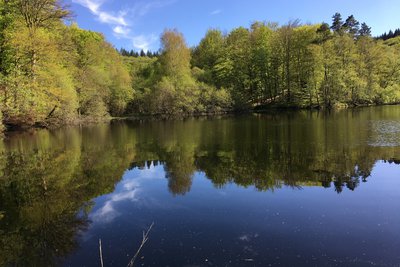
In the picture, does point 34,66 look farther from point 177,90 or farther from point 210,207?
point 210,207

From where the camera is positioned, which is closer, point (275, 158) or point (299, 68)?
point (275, 158)

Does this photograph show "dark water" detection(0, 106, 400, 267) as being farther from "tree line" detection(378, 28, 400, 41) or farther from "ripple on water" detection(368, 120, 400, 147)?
"tree line" detection(378, 28, 400, 41)

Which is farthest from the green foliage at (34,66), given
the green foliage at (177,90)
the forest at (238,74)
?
the green foliage at (177,90)

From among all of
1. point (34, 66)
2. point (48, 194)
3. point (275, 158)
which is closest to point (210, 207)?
point (48, 194)

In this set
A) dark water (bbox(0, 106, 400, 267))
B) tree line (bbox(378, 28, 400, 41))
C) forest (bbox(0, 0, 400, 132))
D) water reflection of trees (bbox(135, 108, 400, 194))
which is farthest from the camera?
tree line (bbox(378, 28, 400, 41))

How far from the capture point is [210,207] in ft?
29.1

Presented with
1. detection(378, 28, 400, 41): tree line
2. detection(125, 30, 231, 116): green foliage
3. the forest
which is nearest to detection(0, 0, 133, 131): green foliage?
the forest

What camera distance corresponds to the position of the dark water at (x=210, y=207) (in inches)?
243

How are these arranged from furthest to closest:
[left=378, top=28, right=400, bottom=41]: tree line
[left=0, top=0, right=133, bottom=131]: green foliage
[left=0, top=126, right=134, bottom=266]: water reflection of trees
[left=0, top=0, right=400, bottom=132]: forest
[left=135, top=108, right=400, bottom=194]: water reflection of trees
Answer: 1. [left=378, top=28, right=400, bottom=41]: tree line
2. [left=0, top=0, right=400, bottom=132]: forest
3. [left=0, top=0, right=133, bottom=131]: green foliage
4. [left=135, top=108, right=400, bottom=194]: water reflection of trees
5. [left=0, top=126, right=134, bottom=266]: water reflection of trees

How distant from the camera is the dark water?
243 inches

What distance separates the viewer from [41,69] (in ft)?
105

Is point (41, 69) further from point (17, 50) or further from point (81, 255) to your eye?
point (81, 255)

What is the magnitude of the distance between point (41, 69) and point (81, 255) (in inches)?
1211

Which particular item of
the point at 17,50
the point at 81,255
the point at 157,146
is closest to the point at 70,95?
the point at 17,50
